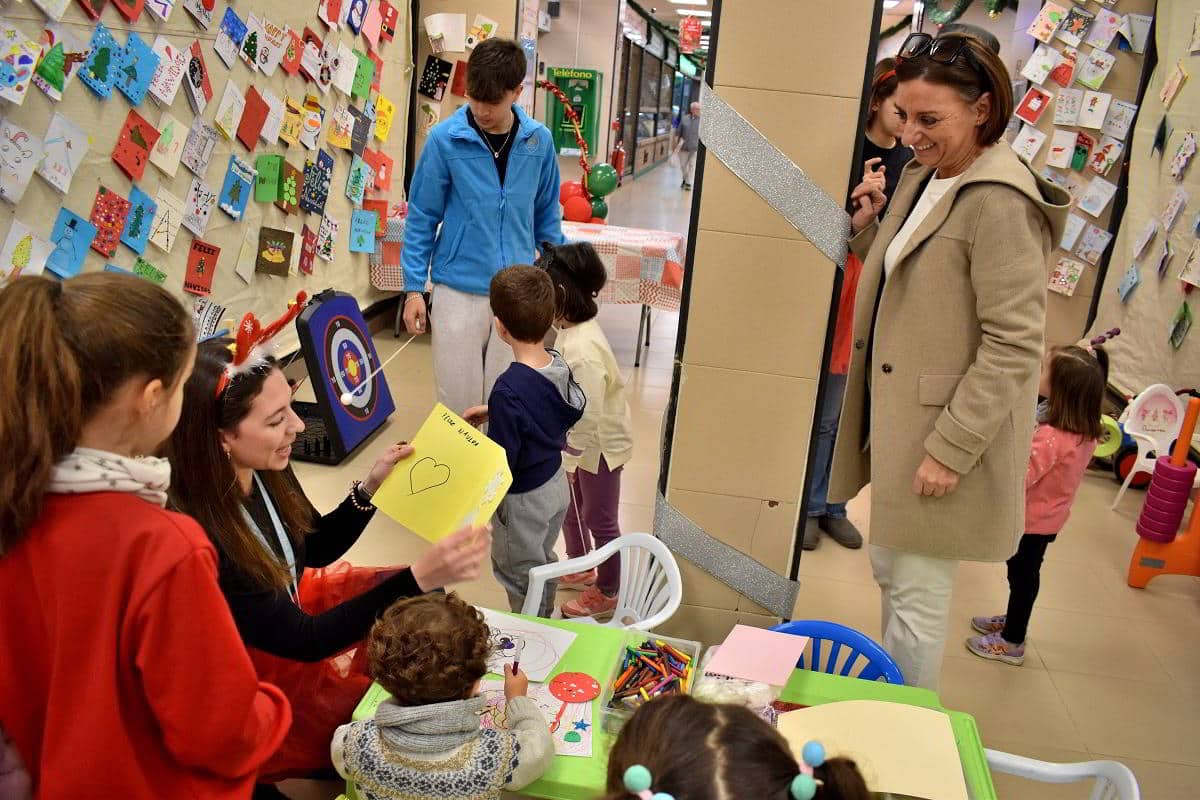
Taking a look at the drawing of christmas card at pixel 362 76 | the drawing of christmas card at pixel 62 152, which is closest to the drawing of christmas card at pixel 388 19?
the drawing of christmas card at pixel 362 76

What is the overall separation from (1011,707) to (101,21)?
339 cm

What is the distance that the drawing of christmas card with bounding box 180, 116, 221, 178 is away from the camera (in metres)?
3.41

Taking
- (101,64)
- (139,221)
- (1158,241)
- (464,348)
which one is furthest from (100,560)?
(1158,241)

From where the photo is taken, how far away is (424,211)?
10.8ft

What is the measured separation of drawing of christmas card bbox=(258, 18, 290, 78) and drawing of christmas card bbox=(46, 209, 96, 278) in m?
1.30

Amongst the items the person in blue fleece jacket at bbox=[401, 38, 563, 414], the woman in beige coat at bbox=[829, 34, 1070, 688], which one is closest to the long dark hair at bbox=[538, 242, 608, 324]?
the person in blue fleece jacket at bbox=[401, 38, 563, 414]

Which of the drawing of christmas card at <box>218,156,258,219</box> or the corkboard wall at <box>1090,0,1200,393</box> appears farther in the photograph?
the corkboard wall at <box>1090,0,1200,393</box>

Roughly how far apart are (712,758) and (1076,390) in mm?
2224

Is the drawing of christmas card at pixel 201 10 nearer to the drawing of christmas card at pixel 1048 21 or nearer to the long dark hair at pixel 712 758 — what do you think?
the long dark hair at pixel 712 758

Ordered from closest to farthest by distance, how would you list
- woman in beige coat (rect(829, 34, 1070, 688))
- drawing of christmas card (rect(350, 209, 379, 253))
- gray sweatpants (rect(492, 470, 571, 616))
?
woman in beige coat (rect(829, 34, 1070, 688)) < gray sweatpants (rect(492, 470, 571, 616)) < drawing of christmas card (rect(350, 209, 379, 253))

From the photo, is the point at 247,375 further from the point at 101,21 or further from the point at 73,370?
the point at 101,21

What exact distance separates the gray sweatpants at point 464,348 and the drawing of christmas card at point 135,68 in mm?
1137

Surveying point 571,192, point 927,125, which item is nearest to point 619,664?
point 927,125

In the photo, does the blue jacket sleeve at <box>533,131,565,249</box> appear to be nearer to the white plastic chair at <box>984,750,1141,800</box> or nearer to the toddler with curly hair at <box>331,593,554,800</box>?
the toddler with curly hair at <box>331,593,554,800</box>
